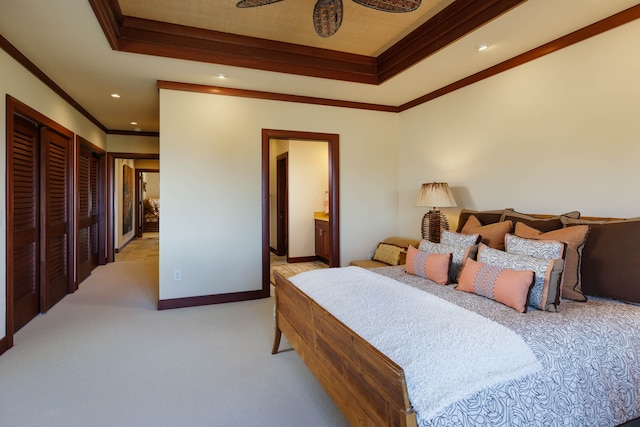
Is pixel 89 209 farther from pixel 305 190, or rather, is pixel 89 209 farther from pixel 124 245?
pixel 305 190

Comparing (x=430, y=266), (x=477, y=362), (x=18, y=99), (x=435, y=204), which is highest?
(x=18, y=99)

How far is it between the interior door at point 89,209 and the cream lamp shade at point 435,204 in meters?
4.64

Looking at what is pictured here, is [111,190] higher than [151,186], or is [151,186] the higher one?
[151,186]

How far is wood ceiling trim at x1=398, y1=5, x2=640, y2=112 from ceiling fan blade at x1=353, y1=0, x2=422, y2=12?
1.45 metres

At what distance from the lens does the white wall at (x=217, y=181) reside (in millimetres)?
3744

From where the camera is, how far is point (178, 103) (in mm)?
3742

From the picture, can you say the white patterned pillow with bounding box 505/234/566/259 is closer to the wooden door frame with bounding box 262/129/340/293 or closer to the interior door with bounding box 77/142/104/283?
the wooden door frame with bounding box 262/129/340/293

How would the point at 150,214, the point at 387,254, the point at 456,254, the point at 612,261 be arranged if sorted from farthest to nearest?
the point at 150,214 → the point at 387,254 → the point at 456,254 → the point at 612,261

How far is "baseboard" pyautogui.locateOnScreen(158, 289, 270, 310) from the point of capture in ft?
12.3

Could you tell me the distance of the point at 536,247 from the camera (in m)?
2.06

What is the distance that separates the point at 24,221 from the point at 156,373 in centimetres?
214

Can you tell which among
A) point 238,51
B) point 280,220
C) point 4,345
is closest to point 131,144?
point 280,220

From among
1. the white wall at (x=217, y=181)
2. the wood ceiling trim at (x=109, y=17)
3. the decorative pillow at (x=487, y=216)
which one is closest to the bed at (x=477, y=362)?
the decorative pillow at (x=487, y=216)

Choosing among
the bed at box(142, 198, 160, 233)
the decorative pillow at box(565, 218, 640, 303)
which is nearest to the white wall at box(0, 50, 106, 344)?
the decorative pillow at box(565, 218, 640, 303)
